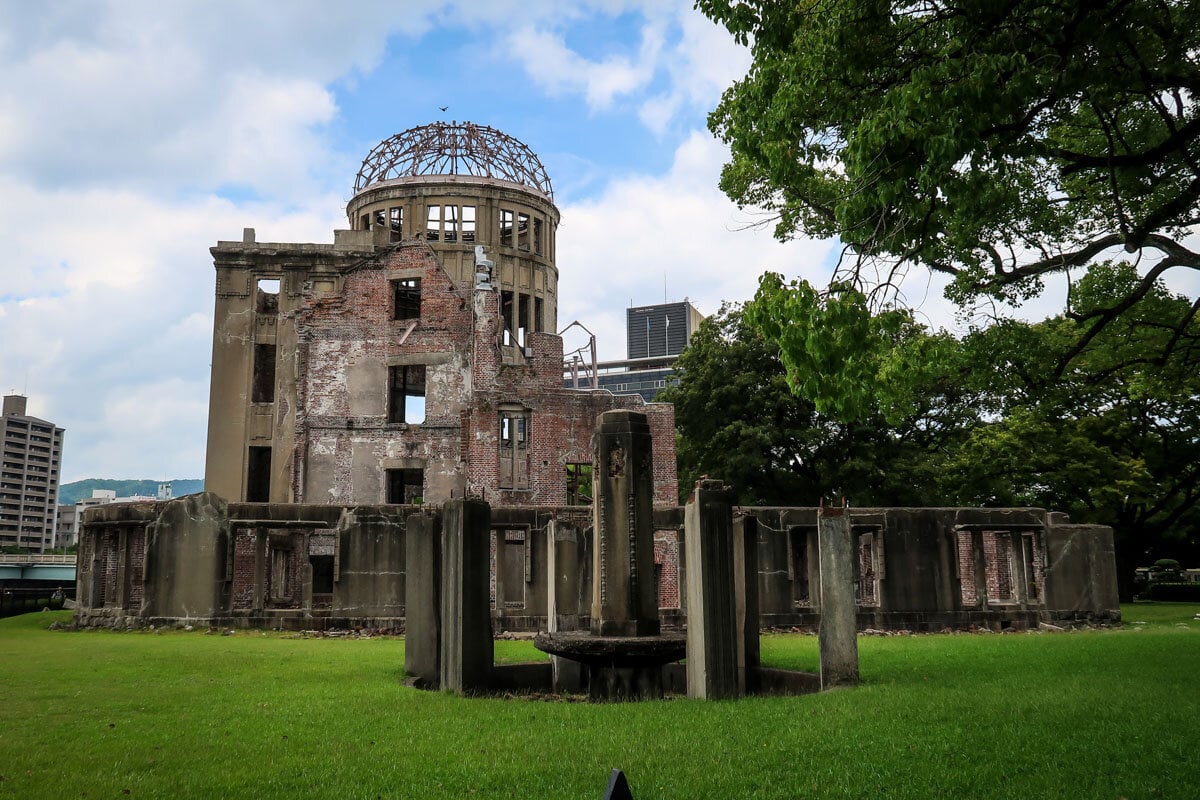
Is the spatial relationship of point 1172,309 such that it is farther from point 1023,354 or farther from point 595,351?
point 595,351

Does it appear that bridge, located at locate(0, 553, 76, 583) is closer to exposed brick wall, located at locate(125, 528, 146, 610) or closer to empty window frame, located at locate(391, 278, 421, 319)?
empty window frame, located at locate(391, 278, 421, 319)

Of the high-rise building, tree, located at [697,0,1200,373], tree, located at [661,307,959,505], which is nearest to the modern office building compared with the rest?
the high-rise building

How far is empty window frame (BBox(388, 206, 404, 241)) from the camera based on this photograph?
138 ft

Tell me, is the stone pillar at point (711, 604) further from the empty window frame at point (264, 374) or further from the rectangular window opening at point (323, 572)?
the empty window frame at point (264, 374)

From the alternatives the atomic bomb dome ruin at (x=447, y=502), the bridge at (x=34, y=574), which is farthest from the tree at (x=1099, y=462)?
the bridge at (x=34, y=574)

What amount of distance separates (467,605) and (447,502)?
124 centimetres

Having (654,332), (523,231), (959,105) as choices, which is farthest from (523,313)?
(654,332)

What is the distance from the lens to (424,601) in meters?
13.1

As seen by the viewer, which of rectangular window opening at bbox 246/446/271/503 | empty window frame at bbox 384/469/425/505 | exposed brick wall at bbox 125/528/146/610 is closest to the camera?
exposed brick wall at bbox 125/528/146/610

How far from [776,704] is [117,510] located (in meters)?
18.9

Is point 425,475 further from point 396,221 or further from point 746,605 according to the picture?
point 746,605

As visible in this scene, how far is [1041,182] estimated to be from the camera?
16.1 m

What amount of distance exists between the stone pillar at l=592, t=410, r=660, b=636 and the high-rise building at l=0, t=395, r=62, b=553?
437 ft

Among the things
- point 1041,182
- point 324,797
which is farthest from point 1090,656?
point 324,797
